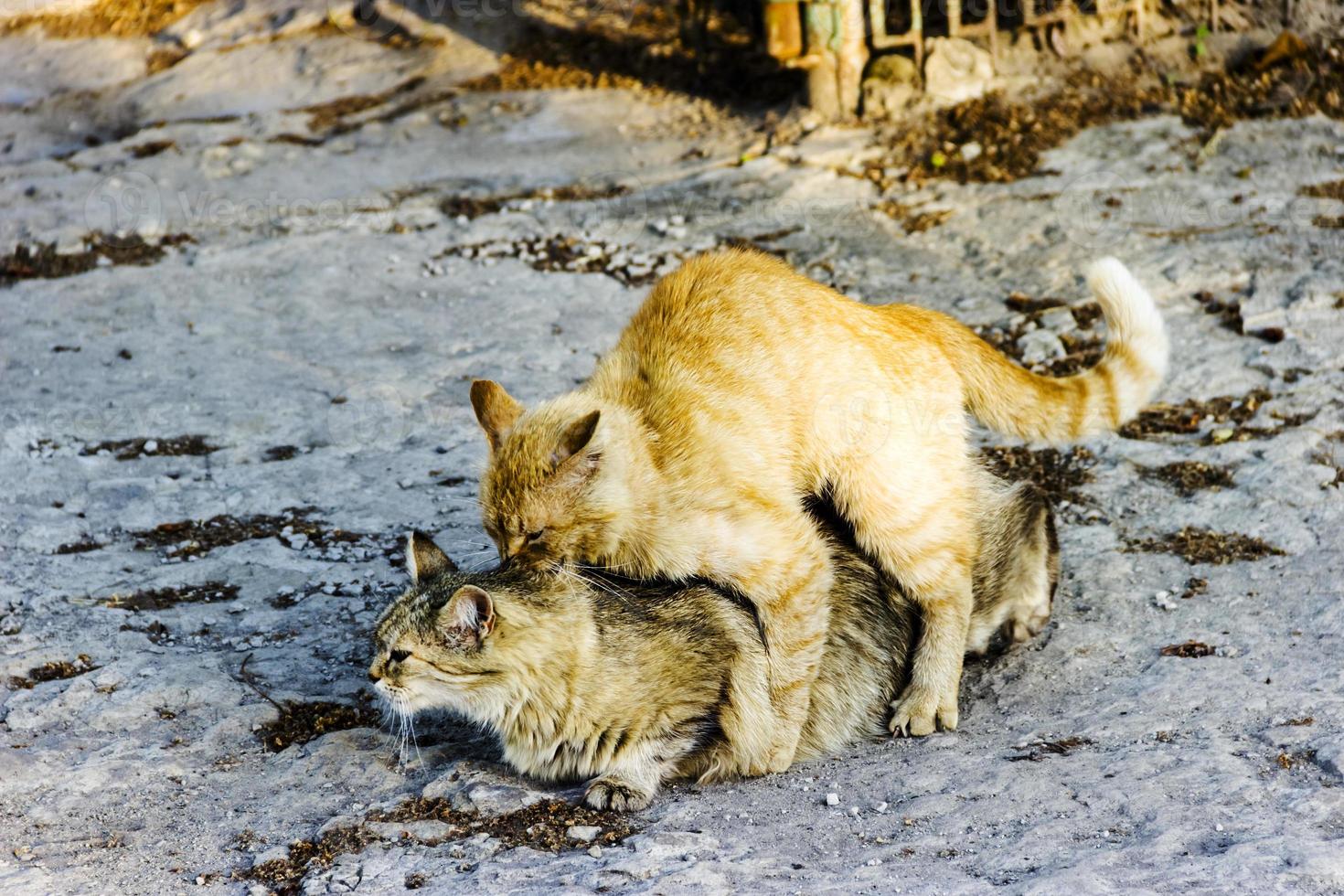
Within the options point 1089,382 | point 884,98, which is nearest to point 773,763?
point 1089,382

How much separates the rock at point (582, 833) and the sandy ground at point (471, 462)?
4.6 inches

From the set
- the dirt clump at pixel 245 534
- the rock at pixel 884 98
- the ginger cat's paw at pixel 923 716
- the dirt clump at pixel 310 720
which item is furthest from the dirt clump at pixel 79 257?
the ginger cat's paw at pixel 923 716

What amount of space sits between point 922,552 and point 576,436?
146 cm

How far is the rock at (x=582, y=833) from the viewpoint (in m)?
4.43

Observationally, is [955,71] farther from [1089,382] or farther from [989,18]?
[1089,382]

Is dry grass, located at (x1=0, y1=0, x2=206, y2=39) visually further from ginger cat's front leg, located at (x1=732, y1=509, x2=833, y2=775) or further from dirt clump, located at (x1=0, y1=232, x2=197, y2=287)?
ginger cat's front leg, located at (x1=732, y1=509, x2=833, y2=775)

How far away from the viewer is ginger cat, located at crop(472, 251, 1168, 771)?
4844 millimetres

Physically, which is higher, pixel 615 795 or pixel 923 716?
pixel 615 795

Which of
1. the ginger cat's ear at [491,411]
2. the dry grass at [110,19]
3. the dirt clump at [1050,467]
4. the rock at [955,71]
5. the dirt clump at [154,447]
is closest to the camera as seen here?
the ginger cat's ear at [491,411]

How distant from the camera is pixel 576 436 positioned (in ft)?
15.5

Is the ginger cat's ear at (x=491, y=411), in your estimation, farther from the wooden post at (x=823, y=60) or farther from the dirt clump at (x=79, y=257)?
the wooden post at (x=823, y=60)

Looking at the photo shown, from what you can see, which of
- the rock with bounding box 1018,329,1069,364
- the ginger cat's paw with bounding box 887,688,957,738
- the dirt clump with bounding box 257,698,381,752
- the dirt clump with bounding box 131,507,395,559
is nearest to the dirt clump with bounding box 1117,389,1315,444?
the rock with bounding box 1018,329,1069,364

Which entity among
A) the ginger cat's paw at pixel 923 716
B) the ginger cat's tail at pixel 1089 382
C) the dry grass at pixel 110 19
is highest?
the dry grass at pixel 110 19

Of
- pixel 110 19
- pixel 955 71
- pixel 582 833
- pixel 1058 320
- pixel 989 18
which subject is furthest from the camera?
pixel 110 19
